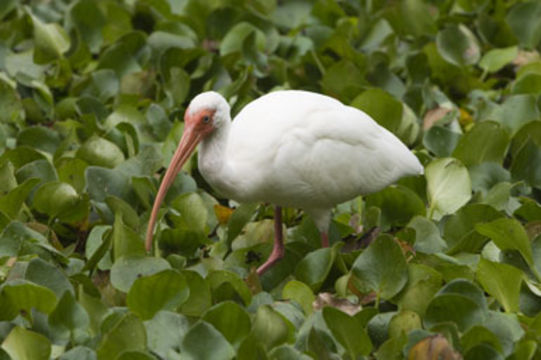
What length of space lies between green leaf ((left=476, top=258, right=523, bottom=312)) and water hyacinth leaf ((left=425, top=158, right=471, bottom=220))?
993mm

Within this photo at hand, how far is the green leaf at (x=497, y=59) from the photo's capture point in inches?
314

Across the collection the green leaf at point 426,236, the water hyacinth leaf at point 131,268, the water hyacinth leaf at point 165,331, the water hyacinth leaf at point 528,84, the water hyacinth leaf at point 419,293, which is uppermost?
the water hyacinth leaf at point 165,331

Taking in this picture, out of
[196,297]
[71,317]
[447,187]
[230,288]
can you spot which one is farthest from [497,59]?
[71,317]

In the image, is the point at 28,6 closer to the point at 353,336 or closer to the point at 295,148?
the point at 295,148

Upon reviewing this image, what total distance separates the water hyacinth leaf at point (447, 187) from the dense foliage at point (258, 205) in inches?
0.4

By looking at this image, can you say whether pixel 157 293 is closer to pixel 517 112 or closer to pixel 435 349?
pixel 435 349

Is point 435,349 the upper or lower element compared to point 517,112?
upper

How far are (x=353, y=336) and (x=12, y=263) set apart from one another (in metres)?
1.78

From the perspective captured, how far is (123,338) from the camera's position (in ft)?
14.8

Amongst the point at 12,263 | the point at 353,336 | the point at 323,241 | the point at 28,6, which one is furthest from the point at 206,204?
the point at 28,6

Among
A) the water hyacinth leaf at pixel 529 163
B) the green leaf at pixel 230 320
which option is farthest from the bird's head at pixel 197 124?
the water hyacinth leaf at pixel 529 163

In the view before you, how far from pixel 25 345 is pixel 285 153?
1.63 meters

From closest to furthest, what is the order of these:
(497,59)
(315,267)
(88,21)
→ 1. (315,267)
2. (497,59)
3. (88,21)

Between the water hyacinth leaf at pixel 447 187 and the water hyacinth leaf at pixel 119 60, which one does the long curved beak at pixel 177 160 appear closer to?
the water hyacinth leaf at pixel 447 187
